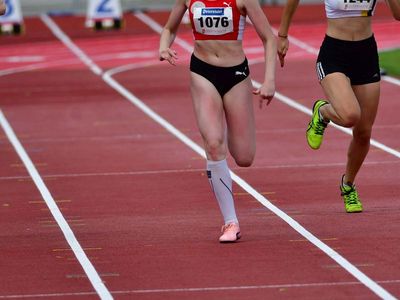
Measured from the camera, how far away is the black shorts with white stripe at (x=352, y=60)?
12.1 metres

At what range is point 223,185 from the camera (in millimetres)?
11422

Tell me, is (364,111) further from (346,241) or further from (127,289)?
(127,289)

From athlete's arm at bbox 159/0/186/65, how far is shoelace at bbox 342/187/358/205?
2.08 meters

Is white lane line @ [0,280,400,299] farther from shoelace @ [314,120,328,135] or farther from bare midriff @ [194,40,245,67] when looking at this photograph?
shoelace @ [314,120,328,135]

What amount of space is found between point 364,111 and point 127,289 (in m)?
3.30

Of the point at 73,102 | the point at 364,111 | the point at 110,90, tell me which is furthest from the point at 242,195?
the point at 110,90

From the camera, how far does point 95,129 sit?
1962 cm

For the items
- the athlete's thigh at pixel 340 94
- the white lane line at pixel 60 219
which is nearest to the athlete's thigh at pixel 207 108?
the athlete's thigh at pixel 340 94

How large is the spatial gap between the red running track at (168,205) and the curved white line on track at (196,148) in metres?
0.04

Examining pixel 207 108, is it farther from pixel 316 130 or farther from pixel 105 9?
pixel 105 9

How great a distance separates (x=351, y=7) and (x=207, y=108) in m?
1.51

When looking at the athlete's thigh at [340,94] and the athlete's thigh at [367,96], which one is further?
the athlete's thigh at [367,96]

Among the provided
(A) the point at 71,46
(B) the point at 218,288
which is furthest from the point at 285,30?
(A) the point at 71,46

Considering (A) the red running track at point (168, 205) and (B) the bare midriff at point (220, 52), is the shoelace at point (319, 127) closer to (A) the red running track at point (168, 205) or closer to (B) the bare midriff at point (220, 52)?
(A) the red running track at point (168, 205)
